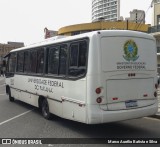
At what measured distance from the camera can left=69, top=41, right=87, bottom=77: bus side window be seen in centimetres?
856

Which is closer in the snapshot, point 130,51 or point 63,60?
point 130,51

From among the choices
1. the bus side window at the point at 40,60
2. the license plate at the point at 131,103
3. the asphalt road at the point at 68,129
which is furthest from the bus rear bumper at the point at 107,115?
the bus side window at the point at 40,60

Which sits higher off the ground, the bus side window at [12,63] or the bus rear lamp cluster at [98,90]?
the bus side window at [12,63]

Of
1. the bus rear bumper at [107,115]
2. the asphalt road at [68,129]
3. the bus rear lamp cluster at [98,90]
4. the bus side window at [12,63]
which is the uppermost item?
the bus side window at [12,63]

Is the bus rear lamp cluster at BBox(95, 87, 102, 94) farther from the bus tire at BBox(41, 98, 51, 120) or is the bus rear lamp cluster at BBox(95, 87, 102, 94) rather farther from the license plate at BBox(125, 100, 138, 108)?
the bus tire at BBox(41, 98, 51, 120)

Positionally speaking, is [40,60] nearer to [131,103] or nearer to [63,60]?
[63,60]

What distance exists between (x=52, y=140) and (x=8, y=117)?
4.16m

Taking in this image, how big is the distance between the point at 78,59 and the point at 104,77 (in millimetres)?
1015

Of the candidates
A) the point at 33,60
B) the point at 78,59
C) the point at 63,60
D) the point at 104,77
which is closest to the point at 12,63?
the point at 33,60

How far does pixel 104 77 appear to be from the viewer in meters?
8.24

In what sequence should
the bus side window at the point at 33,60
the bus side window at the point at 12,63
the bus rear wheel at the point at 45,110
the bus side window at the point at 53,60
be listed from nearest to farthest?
the bus side window at the point at 53,60, the bus rear wheel at the point at 45,110, the bus side window at the point at 33,60, the bus side window at the point at 12,63

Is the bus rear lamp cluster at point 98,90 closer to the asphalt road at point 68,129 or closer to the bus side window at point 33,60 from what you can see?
the asphalt road at point 68,129

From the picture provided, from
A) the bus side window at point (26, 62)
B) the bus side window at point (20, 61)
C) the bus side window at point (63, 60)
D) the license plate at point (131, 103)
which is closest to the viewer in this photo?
the license plate at point (131, 103)

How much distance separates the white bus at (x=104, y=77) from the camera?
8188 millimetres
